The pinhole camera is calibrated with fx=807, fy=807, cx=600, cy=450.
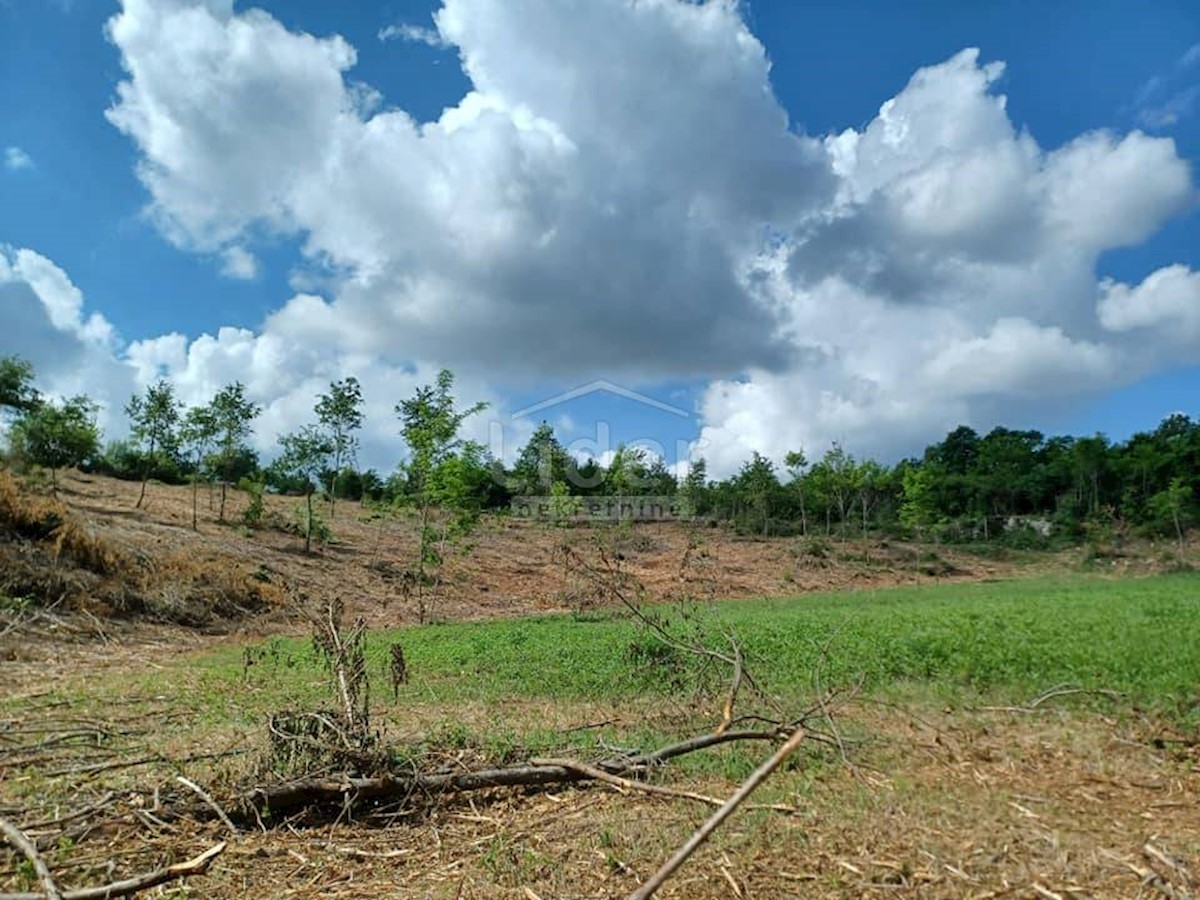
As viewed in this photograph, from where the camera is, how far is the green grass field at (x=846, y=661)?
809 cm

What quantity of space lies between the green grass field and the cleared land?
0.18 ft

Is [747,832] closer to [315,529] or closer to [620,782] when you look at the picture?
[620,782]

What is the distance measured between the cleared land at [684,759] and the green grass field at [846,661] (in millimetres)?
55

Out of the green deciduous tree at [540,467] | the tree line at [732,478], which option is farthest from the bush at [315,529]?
the green deciduous tree at [540,467]

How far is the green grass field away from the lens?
809 centimetres

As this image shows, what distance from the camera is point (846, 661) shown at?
958cm

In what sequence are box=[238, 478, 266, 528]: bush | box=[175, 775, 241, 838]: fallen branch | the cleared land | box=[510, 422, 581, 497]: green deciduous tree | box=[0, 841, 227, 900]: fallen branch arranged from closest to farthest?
box=[0, 841, 227, 900]: fallen branch, the cleared land, box=[175, 775, 241, 838]: fallen branch, box=[238, 478, 266, 528]: bush, box=[510, 422, 581, 497]: green deciduous tree

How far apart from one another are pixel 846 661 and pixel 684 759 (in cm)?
446

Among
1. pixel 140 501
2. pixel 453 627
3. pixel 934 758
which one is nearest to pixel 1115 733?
pixel 934 758

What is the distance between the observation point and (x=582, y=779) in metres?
5.19

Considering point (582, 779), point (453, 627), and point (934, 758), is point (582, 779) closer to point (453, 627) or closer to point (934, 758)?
point (934, 758)

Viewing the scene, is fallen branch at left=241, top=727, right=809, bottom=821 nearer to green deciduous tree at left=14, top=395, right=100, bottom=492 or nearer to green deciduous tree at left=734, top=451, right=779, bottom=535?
green deciduous tree at left=14, top=395, right=100, bottom=492

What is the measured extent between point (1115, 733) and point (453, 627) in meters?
13.7

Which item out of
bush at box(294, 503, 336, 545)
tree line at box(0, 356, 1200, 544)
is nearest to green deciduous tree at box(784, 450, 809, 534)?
tree line at box(0, 356, 1200, 544)
